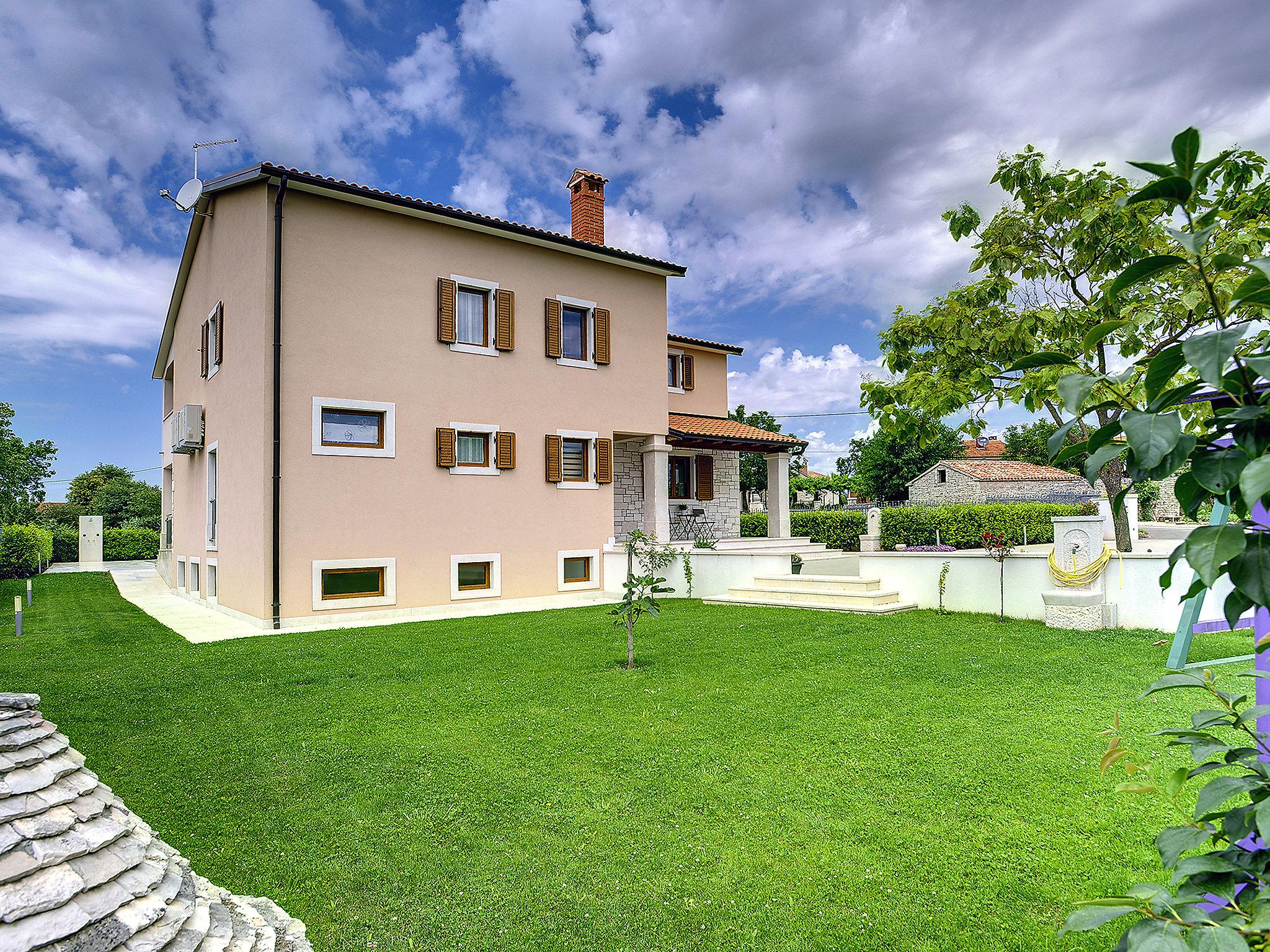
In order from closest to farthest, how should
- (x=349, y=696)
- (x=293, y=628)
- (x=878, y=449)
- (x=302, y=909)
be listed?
(x=302, y=909), (x=349, y=696), (x=293, y=628), (x=878, y=449)

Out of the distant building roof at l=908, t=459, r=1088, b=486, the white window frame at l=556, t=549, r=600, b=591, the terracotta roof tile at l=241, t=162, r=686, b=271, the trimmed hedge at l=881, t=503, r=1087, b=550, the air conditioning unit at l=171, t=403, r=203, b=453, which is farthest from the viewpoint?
the distant building roof at l=908, t=459, r=1088, b=486

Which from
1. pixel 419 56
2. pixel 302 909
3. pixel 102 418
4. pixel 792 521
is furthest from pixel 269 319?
pixel 102 418

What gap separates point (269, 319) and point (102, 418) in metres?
64.9

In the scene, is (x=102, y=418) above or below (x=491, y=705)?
above

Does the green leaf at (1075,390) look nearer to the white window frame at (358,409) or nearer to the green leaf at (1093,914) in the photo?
the green leaf at (1093,914)

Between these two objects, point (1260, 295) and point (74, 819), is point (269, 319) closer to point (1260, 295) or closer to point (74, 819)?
point (74, 819)

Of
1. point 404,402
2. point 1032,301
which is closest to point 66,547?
point 404,402

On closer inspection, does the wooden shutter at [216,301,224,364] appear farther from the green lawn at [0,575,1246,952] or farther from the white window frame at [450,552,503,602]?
the green lawn at [0,575,1246,952]

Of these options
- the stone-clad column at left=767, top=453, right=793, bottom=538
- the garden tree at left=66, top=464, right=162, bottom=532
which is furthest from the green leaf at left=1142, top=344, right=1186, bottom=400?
the garden tree at left=66, top=464, right=162, bottom=532

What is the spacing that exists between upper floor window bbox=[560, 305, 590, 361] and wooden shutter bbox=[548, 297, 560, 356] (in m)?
0.26

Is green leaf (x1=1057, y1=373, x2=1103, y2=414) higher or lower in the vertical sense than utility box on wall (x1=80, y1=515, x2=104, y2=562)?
higher

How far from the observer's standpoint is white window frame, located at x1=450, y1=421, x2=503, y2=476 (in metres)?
14.1

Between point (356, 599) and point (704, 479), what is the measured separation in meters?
10.4

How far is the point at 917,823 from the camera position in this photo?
380cm
